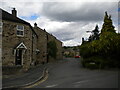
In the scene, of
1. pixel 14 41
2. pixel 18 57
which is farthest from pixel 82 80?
pixel 14 41

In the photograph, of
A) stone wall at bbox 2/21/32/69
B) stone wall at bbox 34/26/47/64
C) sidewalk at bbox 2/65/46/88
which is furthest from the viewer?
stone wall at bbox 34/26/47/64

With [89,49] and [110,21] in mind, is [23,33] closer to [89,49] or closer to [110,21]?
[89,49]

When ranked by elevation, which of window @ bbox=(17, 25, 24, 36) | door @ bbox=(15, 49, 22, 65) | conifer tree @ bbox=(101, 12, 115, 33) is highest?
conifer tree @ bbox=(101, 12, 115, 33)

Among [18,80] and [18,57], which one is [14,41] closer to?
[18,57]

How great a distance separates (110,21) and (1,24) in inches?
995

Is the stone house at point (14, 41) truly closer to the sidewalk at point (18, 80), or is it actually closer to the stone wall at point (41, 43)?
the sidewalk at point (18, 80)

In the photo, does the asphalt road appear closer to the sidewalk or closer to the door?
the sidewalk

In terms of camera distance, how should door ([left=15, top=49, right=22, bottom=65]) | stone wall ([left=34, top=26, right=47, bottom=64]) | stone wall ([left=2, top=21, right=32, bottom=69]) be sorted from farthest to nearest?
stone wall ([left=34, top=26, right=47, bottom=64]) < door ([left=15, top=49, right=22, bottom=65]) < stone wall ([left=2, top=21, right=32, bottom=69])

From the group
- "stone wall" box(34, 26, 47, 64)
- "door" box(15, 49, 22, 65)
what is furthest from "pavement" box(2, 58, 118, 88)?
"stone wall" box(34, 26, 47, 64)

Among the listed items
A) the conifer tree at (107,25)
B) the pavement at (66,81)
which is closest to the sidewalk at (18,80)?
the pavement at (66,81)

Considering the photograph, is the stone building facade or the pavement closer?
Result: the pavement

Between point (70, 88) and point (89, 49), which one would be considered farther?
point (89, 49)

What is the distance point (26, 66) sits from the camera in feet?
64.2

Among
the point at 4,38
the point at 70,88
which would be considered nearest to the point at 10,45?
Result: the point at 4,38
